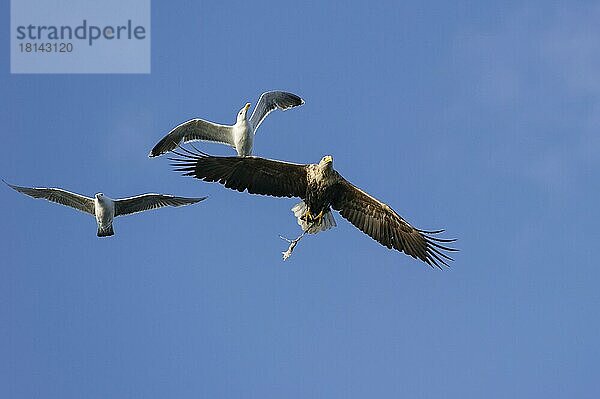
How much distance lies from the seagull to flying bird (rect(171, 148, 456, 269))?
6110 millimetres

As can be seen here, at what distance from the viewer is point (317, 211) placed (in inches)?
964

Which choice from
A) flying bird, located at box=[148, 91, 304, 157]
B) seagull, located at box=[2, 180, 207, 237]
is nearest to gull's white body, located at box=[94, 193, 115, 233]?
seagull, located at box=[2, 180, 207, 237]

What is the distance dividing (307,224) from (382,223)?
1.38m

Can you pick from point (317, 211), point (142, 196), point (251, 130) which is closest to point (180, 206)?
point (142, 196)

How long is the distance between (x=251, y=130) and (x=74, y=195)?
445 cm

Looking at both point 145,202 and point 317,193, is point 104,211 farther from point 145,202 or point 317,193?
point 317,193

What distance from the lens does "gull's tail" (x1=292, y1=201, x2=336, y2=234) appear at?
24516 millimetres

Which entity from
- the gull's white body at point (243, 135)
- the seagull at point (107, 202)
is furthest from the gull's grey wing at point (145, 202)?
the gull's white body at point (243, 135)

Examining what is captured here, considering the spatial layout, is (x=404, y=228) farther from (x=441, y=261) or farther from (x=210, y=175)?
(x=210, y=175)

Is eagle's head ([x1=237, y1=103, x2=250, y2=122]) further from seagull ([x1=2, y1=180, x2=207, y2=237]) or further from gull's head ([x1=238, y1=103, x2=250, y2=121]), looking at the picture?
seagull ([x1=2, y1=180, x2=207, y2=237])

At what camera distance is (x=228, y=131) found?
95.1 feet

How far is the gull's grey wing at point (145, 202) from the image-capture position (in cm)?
2992

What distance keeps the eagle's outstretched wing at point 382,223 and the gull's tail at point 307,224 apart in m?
0.25

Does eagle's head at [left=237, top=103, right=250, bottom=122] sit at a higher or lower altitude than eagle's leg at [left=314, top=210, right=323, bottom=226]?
higher
